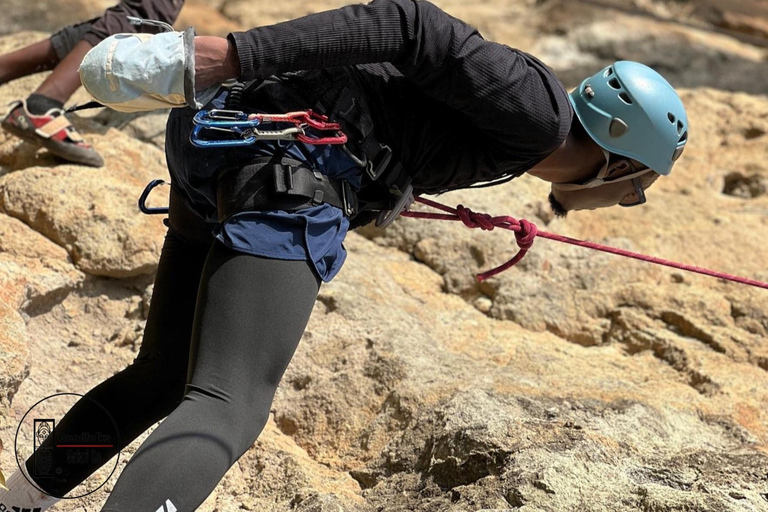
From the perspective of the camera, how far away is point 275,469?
255 cm

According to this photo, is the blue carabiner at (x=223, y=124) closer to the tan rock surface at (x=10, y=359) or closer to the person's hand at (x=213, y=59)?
the person's hand at (x=213, y=59)

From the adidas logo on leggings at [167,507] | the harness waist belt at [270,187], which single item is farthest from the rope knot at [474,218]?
the adidas logo on leggings at [167,507]

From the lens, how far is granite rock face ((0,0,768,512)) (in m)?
2.35

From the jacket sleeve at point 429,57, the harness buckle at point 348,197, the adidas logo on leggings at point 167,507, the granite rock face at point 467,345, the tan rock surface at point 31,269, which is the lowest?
the granite rock face at point 467,345

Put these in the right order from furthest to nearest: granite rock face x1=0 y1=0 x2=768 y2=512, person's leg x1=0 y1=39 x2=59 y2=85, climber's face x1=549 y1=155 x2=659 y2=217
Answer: person's leg x1=0 y1=39 x2=59 y2=85
granite rock face x1=0 y1=0 x2=768 y2=512
climber's face x1=549 y1=155 x2=659 y2=217

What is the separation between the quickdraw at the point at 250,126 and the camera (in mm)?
1755

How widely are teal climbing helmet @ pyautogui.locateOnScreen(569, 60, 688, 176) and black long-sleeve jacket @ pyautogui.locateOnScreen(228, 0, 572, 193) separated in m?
0.17

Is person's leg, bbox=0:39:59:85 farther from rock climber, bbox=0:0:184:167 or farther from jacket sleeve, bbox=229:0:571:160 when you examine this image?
jacket sleeve, bbox=229:0:571:160

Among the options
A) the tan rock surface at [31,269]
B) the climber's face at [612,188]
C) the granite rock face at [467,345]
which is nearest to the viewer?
the climber's face at [612,188]

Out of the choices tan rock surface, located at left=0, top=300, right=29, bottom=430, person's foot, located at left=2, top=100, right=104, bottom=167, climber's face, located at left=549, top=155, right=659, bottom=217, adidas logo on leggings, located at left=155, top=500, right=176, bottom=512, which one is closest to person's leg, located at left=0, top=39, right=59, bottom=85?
person's foot, located at left=2, top=100, right=104, bottom=167

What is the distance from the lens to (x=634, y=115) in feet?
6.53

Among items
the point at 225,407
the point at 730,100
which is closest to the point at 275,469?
the point at 225,407

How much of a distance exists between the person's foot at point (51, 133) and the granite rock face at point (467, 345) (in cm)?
8

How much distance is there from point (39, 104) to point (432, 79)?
2.14 m
